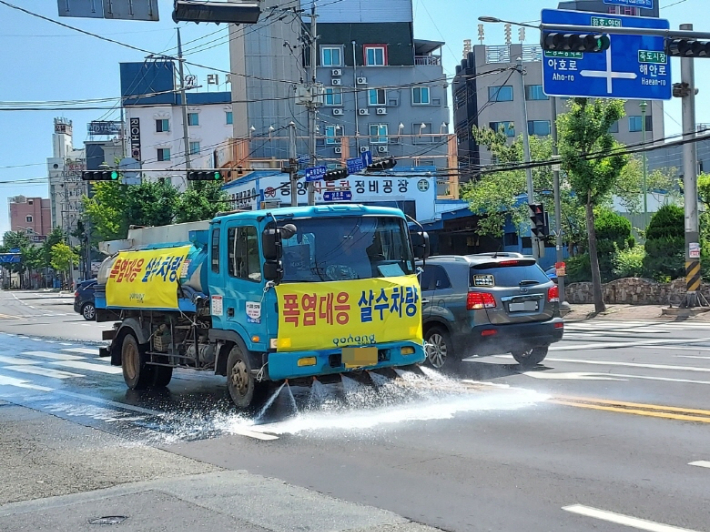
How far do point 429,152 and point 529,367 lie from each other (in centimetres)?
4952

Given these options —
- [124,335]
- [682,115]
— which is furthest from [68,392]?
[682,115]

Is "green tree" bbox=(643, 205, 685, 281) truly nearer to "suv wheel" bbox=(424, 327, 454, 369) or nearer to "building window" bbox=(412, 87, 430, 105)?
"suv wheel" bbox=(424, 327, 454, 369)

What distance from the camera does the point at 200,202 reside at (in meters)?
46.0

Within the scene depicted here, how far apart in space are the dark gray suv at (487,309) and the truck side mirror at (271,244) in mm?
4291

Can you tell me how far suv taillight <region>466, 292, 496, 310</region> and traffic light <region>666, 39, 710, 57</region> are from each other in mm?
6276

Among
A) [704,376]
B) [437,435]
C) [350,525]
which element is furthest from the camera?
[704,376]

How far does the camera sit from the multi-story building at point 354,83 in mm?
62094

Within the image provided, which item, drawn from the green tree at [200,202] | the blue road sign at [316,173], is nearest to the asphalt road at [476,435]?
the blue road sign at [316,173]

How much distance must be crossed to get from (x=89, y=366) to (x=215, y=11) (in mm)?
9409

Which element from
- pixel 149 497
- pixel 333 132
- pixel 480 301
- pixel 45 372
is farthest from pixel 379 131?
pixel 149 497

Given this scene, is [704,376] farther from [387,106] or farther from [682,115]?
[387,106]

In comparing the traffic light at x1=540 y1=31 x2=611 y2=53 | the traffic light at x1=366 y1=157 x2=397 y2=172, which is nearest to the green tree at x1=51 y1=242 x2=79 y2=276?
the traffic light at x1=366 y1=157 x2=397 y2=172

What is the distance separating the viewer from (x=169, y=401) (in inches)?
486

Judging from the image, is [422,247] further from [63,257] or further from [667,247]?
[63,257]
